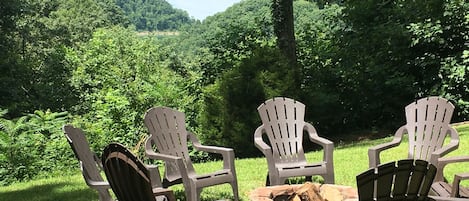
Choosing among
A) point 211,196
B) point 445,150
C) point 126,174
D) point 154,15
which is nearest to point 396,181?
point 126,174

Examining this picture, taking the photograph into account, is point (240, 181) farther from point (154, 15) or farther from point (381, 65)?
point (154, 15)

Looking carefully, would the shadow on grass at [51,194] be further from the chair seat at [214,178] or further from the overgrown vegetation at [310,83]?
the overgrown vegetation at [310,83]

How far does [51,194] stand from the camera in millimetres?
5551

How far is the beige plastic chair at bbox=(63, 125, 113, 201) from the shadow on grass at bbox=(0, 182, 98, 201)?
166 centimetres

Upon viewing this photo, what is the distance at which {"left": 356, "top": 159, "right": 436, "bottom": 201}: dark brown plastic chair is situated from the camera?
2.35m

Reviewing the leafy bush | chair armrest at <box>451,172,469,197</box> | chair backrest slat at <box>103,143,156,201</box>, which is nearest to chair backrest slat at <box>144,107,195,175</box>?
chair backrest slat at <box>103,143,156,201</box>

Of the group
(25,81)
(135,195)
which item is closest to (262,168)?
(135,195)

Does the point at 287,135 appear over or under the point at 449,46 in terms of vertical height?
under

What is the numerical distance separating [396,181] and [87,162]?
2170 mm

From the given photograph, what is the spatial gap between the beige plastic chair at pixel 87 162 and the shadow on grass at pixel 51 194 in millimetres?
1659

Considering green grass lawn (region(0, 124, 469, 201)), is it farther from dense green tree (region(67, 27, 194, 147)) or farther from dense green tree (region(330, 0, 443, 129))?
dense green tree (region(67, 27, 194, 147))

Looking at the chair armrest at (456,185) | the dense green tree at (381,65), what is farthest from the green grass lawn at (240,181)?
the dense green tree at (381,65)

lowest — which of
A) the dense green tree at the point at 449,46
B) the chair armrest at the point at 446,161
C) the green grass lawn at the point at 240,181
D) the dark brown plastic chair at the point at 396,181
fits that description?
the green grass lawn at the point at 240,181

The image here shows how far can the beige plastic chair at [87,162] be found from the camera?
138 inches
